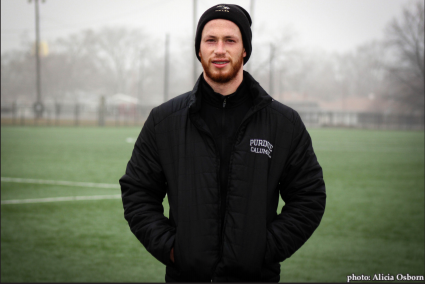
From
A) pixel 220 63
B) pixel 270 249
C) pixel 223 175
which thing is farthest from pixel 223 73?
pixel 270 249

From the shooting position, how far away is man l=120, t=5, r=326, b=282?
2.04m

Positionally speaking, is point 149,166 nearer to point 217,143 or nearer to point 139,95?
point 217,143

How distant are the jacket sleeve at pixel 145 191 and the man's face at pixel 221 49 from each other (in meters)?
0.36

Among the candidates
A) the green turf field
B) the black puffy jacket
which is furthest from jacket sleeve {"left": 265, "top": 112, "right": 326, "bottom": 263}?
the green turf field

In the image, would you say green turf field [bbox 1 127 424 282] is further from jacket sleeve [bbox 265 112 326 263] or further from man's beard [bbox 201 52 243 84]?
man's beard [bbox 201 52 243 84]

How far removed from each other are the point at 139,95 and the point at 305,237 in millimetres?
63109

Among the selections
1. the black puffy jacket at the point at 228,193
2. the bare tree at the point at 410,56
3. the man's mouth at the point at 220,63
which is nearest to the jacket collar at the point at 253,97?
the black puffy jacket at the point at 228,193

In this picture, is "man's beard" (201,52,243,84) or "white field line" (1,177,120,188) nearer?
"man's beard" (201,52,243,84)

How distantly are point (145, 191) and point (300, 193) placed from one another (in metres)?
0.67

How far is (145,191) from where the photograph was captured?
2.19 m

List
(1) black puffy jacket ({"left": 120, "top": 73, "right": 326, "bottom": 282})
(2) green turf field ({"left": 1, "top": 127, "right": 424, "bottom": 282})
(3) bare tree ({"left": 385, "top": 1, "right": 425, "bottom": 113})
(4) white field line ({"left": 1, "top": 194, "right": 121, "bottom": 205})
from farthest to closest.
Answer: (3) bare tree ({"left": 385, "top": 1, "right": 425, "bottom": 113}), (4) white field line ({"left": 1, "top": 194, "right": 121, "bottom": 205}), (2) green turf field ({"left": 1, "top": 127, "right": 424, "bottom": 282}), (1) black puffy jacket ({"left": 120, "top": 73, "right": 326, "bottom": 282})

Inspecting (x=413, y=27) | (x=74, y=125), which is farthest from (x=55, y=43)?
(x=413, y=27)

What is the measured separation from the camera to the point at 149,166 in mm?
2176

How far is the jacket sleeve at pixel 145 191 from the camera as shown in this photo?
83.9 inches
